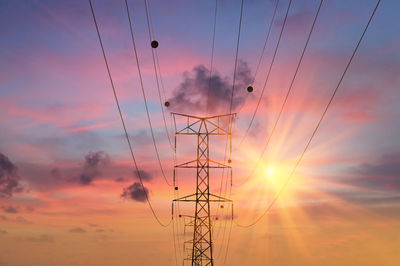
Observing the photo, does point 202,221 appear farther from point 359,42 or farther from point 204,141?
point 359,42

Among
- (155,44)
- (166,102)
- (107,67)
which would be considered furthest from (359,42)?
(166,102)

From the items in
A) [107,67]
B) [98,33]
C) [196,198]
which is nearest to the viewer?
[98,33]

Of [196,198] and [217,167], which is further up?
[217,167]

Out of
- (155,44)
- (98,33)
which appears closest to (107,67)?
(98,33)

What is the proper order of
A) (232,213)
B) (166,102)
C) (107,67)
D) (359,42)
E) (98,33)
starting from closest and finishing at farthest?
(98,33) → (107,67) → (359,42) → (166,102) → (232,213)

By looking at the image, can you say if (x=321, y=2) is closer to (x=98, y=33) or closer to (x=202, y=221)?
(x=98, y=33)

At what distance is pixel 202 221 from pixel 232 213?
394cm

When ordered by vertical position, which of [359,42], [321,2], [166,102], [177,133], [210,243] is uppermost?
[177,133]

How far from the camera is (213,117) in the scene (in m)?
46.8

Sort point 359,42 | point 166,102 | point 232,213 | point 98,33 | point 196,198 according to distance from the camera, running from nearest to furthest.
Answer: point 98,33, point 359,42, point 166,102, point 196,198, point 232,213

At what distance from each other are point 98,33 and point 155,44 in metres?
4.09

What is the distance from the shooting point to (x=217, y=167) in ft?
160

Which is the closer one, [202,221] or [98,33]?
[98,33]

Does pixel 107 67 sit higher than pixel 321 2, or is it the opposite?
pixel 321 2
